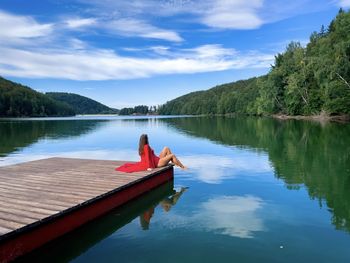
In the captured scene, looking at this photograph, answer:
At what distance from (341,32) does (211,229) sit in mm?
60645

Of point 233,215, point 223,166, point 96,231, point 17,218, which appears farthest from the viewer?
point 223,166

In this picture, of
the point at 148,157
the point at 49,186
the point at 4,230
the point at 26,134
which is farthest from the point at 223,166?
the point at 26,134

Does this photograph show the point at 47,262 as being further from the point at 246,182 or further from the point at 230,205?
the point at 246,182

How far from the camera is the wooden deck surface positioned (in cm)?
641

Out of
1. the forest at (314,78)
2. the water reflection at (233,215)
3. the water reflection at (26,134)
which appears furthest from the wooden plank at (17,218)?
the forest at (314,78)

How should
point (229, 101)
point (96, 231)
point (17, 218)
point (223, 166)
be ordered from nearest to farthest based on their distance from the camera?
point (17, 218)
point (96, 231)
point (223, 166)
point (229, 101)

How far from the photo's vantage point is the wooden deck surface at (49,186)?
21.0ft

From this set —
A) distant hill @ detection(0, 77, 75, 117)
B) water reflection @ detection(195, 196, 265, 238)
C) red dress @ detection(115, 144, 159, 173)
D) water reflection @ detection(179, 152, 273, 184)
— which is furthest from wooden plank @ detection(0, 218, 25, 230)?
distant hill @ detection(0, 77, 75, 117)

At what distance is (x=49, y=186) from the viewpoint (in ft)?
29.2

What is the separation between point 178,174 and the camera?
13.9m

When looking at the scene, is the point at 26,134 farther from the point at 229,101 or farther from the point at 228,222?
the point at 229,101

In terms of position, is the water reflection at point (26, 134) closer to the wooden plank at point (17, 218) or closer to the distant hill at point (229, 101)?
the wooden plank at point (17, 218)

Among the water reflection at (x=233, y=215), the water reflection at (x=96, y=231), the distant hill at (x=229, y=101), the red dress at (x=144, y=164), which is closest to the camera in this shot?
the water reflection at (x=96, y=231)

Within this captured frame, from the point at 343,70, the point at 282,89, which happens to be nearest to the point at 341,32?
the point at 343,70
